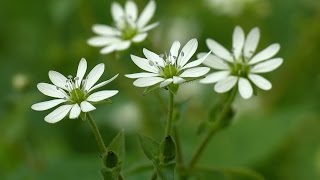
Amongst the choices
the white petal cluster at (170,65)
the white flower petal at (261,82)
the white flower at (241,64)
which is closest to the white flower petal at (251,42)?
the white flower at (241,64)

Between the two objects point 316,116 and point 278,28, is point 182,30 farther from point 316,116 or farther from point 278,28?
point 316,116

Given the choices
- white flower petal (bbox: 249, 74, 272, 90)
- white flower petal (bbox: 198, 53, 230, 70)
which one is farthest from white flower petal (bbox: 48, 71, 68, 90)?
white flower petal (bbox: 249, 74, 272, 90)

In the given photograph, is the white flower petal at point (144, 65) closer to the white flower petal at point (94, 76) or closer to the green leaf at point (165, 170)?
the white flower petal at point (94, 76)

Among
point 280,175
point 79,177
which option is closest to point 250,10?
point 280,175

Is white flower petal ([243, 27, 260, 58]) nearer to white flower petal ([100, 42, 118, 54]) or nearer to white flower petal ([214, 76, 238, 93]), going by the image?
white flower petal ([214, 76, 238, 93])

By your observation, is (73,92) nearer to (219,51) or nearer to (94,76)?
(94,76)
